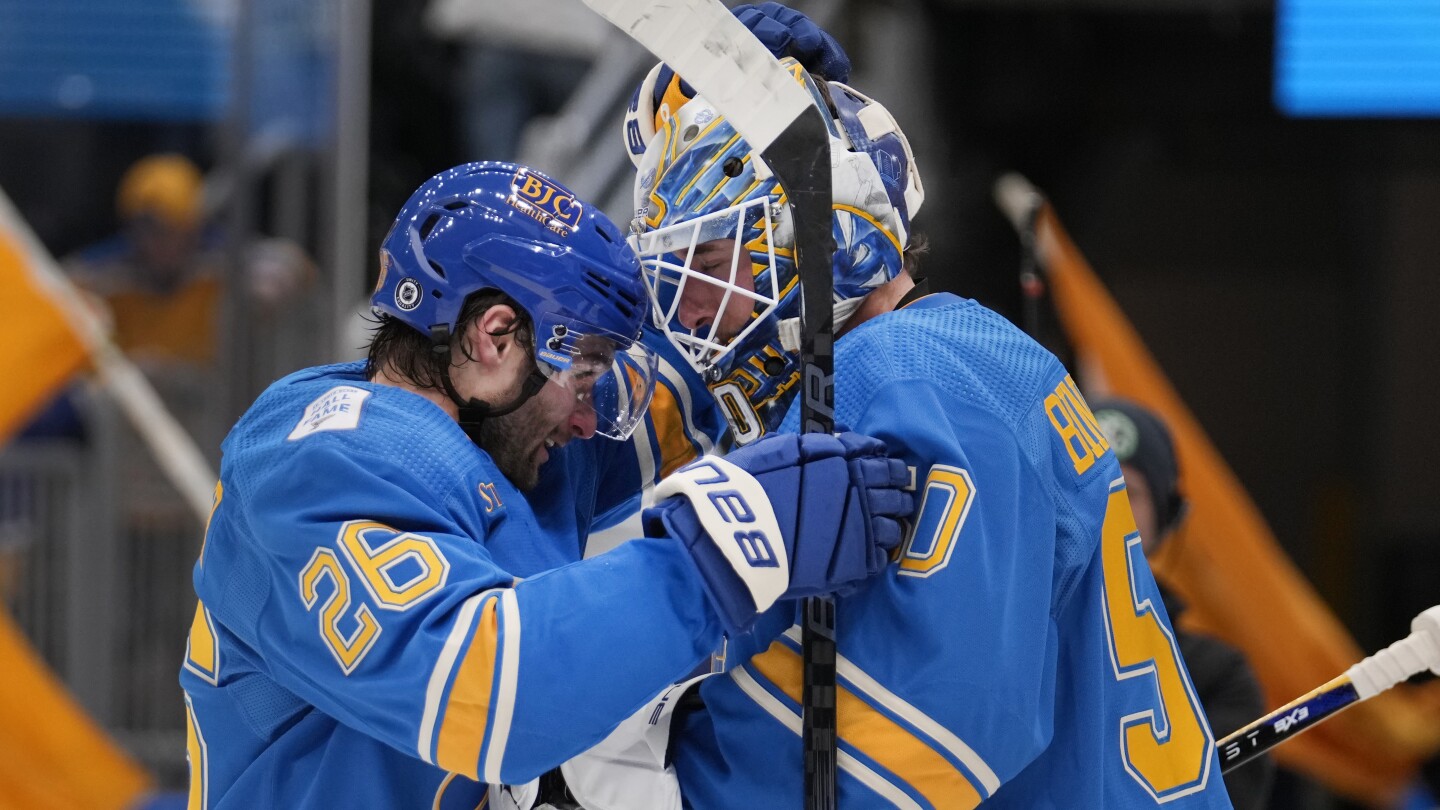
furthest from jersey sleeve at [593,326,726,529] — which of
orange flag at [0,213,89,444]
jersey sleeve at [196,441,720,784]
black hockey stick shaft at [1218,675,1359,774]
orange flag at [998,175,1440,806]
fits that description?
orange flag at [0,213,89,444]

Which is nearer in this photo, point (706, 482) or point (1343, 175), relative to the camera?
point (706, 482)

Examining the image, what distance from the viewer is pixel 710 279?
1909 mm

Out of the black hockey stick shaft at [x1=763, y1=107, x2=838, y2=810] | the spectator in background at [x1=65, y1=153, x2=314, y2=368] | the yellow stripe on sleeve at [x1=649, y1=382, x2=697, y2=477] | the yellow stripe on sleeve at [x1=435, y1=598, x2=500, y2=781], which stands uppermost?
the black hockey stick shaft at [x1=763, y1=107, x2=838, y2=810]

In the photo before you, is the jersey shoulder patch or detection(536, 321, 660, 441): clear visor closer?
Result: the jersey shoulder patch

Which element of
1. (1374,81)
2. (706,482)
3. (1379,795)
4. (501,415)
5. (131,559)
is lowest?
(131,559)

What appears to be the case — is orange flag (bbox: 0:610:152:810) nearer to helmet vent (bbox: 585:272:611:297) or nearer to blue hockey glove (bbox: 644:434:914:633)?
helmet vent (bbox: 585:272:611:297)

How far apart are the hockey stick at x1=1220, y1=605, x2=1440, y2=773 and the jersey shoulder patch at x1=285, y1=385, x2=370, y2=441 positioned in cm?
119

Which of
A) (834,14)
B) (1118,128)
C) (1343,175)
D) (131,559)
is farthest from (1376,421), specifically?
(131,559)

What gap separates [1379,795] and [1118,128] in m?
3.50

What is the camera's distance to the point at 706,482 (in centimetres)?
168

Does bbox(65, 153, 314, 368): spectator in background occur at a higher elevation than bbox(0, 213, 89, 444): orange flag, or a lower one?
lower

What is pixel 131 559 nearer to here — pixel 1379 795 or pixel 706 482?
pixel 1379 795

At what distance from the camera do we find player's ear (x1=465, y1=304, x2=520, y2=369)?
6.48 feet

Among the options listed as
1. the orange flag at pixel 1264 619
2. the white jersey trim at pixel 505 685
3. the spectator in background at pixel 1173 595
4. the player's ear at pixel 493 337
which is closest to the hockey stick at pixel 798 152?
the white jersey trim at pixel 505 685
